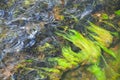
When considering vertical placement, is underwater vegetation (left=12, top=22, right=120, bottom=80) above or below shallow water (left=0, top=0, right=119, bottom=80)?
below

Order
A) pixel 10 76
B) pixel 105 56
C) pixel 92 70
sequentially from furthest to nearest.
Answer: pixel 105 56
pixel 92 70
pixel 10 76

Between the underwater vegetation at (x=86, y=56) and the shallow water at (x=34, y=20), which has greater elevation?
the shallow water at (x=34, y=20)

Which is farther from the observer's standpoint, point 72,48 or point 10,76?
point 72,48

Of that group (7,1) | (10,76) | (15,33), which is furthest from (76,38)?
(7,1)

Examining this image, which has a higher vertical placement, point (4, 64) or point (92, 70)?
point (4, 64)

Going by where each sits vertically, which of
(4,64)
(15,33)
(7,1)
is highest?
(7,1)

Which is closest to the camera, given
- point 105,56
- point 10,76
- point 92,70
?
point 10,76

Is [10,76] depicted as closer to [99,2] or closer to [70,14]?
[70,14]

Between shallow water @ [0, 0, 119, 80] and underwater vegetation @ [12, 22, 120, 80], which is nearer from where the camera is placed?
underwater vegetation @ [12, 22, 120, 80]

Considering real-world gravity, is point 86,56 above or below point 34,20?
below

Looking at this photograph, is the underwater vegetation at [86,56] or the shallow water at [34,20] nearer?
the underwater vegetation at [86,56]

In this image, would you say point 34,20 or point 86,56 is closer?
point 86,56
